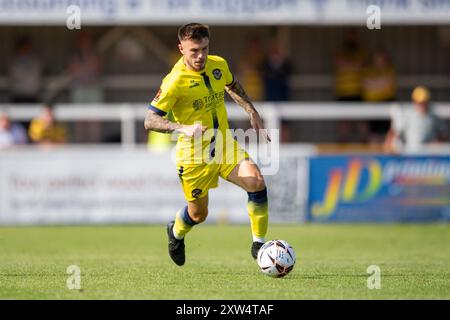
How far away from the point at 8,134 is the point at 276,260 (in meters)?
10.0

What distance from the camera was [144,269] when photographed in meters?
10.5

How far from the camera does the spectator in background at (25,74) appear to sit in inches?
832

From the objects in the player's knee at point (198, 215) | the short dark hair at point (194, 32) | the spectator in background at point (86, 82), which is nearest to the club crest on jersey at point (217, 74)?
the short dark hair at point (194, 32)

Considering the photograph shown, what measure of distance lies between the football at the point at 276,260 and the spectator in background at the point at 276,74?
10532 millimetres

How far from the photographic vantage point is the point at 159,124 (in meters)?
9.52

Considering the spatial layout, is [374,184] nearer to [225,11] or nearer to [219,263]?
[225,11]

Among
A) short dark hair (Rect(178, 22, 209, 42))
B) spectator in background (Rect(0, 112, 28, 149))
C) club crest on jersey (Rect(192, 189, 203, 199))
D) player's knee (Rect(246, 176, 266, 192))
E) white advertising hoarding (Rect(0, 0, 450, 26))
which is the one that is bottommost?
spectator in background (Rect(0, 112, 28, 149))

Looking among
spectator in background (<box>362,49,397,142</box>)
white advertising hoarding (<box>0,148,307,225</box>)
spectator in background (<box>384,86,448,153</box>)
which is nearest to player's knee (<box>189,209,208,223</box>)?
white advertising hoarding (<box>0,148,307,225</box>)

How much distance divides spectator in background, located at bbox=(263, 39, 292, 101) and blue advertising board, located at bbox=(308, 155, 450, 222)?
2.71 metres

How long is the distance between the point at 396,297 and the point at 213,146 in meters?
2.71

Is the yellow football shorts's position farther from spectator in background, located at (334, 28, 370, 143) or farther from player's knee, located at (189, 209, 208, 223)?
spectator in background, located at (334, 28, 370, 143)

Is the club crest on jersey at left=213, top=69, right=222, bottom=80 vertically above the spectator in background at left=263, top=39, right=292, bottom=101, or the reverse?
the club crest on jersey at left=213, top=69, right=222, bottom=80

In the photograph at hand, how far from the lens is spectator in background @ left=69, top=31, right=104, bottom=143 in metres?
20.9
